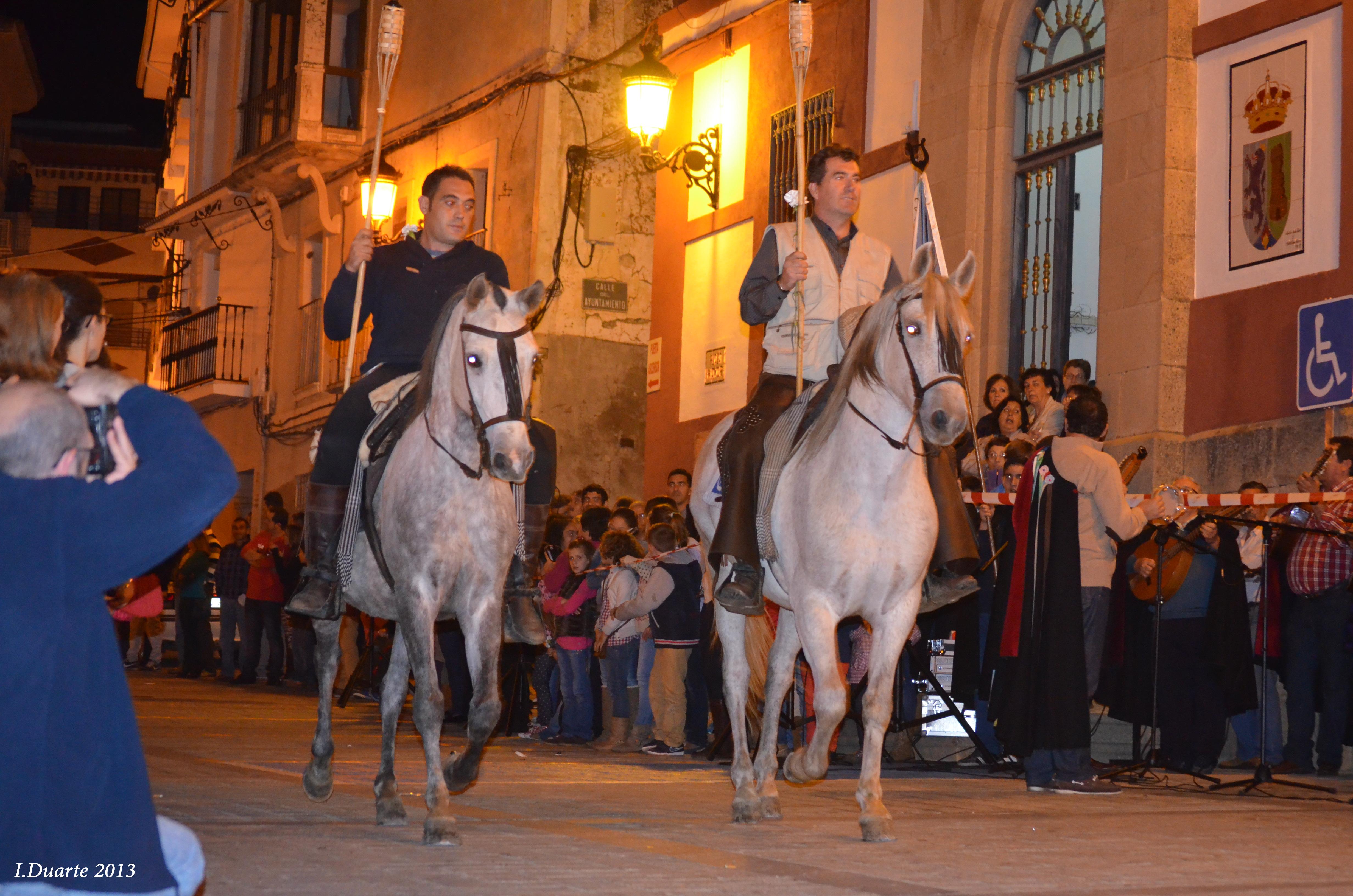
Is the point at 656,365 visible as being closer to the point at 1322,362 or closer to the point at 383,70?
the point at 1322,362

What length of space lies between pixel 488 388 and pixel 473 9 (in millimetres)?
18990

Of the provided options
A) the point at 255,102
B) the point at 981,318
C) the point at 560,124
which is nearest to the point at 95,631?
the point at 981,318

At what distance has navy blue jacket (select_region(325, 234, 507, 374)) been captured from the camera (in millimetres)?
8422

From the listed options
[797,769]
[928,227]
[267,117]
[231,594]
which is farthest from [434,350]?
[267,117]

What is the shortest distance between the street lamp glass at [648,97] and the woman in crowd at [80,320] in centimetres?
1510

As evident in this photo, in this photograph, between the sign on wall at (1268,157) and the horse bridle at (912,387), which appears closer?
the horse bridle at (912,387)

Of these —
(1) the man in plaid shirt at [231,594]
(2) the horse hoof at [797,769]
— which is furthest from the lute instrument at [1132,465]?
(1) the man in plaid shirt at [231,594]

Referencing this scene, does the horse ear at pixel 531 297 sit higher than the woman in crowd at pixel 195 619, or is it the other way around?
the horse ear at pixel 531 297

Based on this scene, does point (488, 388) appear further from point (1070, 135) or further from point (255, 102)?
point (255, 102)

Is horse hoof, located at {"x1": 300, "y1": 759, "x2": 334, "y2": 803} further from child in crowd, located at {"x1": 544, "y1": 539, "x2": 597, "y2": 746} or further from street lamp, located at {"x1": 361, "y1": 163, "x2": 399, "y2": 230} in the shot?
street lamp, located at {"x1": 361, "y1": 163, "x2": 399, "y2": 230}

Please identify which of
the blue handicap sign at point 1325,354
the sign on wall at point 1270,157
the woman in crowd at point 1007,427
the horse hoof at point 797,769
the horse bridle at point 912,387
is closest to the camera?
the horse bridle at point 912,387

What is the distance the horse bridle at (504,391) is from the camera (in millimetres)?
6938

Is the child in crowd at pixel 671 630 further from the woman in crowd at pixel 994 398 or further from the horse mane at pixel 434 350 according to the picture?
the horse mane at pixel 434 350

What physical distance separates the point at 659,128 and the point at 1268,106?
8.22m
